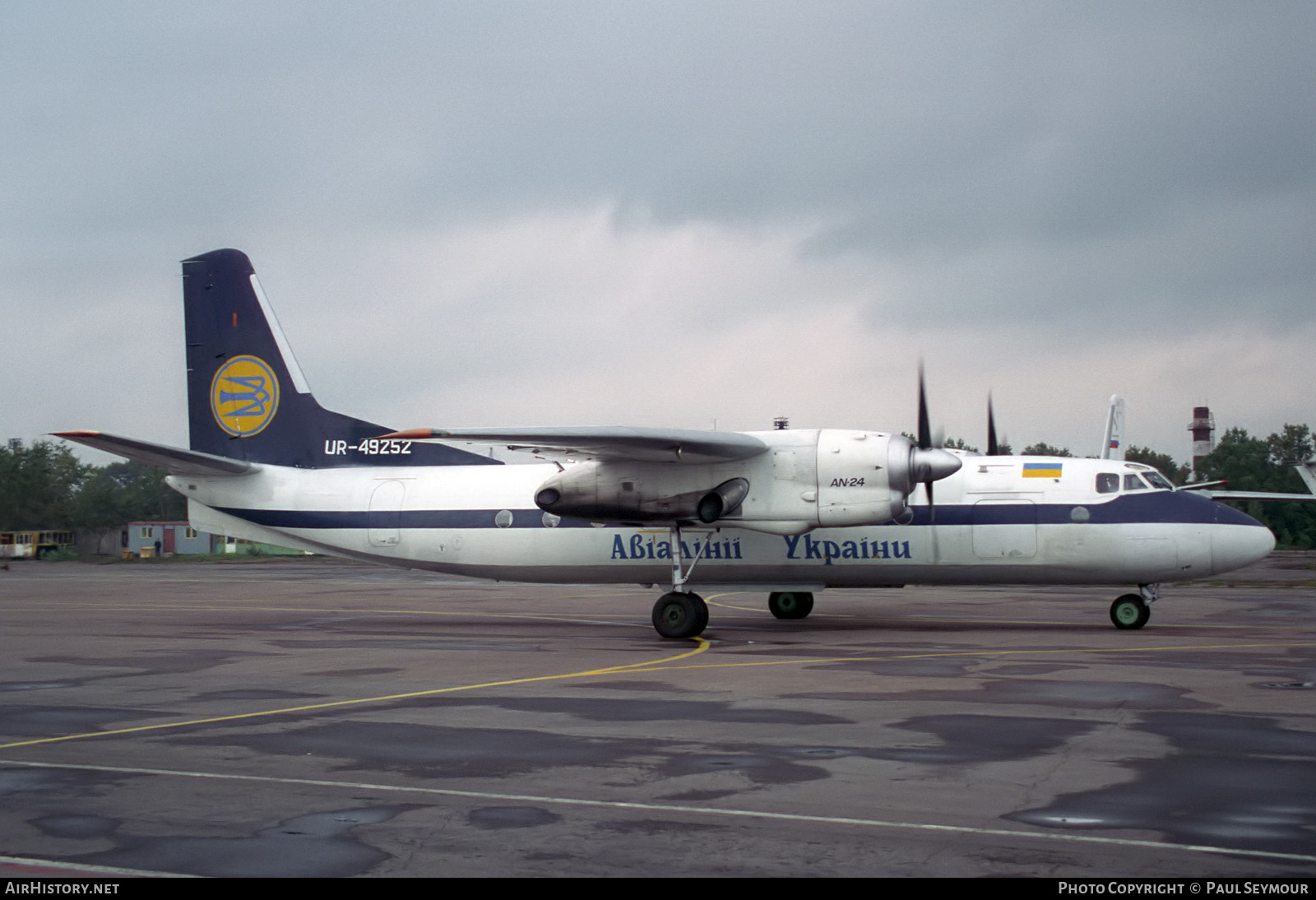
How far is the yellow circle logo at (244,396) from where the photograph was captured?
27.1 metres

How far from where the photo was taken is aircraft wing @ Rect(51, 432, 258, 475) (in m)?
22.1

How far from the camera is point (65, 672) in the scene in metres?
16.8

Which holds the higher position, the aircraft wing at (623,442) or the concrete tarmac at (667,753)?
the aircraft wing at (623,442)

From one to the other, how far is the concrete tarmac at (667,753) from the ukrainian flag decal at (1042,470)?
3104 mm

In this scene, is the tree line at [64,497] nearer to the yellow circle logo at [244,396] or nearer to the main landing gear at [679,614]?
the yellow circle logo at [244,396]

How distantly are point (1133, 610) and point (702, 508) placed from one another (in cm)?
866

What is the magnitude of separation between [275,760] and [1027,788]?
650 cm

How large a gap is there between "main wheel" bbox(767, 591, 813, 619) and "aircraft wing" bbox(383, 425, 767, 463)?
4.97 m

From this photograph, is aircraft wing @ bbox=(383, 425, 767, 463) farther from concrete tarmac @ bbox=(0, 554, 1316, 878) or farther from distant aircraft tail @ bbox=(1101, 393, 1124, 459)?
distant aircraft tail @ bbox=(1101, 393, 1124, 459)

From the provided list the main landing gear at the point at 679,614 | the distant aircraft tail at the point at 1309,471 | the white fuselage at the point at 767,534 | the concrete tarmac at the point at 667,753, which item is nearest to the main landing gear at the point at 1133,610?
the white fuselage at the point at 767,534

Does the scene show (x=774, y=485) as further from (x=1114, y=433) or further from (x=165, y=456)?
(x=1114, y=433)

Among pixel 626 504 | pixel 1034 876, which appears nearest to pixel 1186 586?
pixel 626 504

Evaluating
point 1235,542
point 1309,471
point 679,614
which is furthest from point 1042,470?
point 1309,471

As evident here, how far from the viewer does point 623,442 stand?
20594mm
